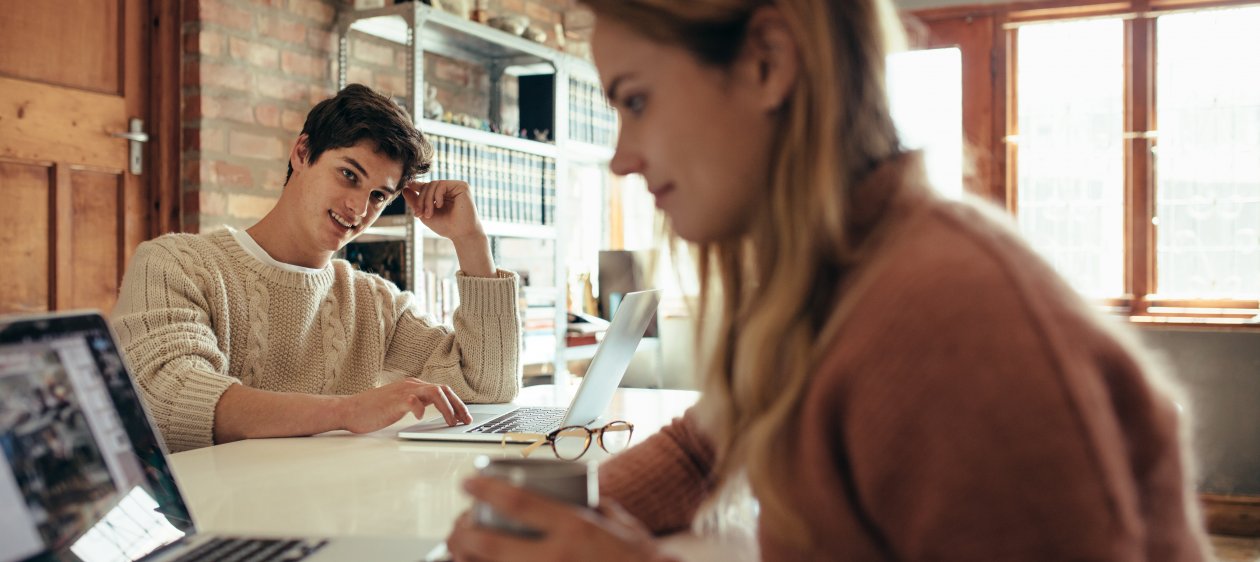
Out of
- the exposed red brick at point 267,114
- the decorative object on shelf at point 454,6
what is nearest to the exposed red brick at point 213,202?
the exposed red brick at point 267,114

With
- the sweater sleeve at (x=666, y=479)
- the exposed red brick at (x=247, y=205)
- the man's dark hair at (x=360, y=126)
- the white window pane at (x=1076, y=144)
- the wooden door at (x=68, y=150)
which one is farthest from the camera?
the white window pane at (x=1076, y=144)

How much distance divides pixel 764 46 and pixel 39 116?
2.52 meters

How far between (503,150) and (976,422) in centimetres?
335

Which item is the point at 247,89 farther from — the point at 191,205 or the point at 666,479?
the point at 666,479

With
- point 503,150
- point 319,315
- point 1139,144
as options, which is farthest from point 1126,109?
point 319,315

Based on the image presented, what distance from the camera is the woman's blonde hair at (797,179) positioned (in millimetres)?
628

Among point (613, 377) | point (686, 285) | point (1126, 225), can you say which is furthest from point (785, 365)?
point (1126, 225)

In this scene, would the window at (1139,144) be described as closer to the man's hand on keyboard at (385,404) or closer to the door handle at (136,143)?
the man's hand on keyboard at (385,404)

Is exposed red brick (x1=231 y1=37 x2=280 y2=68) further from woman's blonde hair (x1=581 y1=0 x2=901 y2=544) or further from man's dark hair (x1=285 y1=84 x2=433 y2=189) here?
woman's blonde hair (x1=581 y1=0 x2=901 y2=544)

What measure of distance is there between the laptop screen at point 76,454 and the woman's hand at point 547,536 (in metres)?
0.33

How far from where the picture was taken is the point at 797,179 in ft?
2.19

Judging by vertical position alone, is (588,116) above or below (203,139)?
above

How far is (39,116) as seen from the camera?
103 inches

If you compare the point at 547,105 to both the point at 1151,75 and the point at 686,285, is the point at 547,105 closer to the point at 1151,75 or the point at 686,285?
the point at 1151,75
